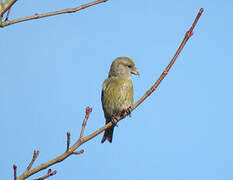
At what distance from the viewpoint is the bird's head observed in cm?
774

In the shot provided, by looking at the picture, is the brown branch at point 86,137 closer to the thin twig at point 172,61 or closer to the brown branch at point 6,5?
the thin twig at point 172,61

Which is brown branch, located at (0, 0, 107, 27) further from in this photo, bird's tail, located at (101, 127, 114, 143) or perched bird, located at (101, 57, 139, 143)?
bird's tail, located at (101, 127, 114, 143)

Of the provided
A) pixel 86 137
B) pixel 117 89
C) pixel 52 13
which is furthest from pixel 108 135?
pixel 52 13

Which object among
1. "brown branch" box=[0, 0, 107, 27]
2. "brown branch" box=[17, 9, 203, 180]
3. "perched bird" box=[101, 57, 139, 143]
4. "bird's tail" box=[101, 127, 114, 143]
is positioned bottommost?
"brown branch" box=[17, 9, 203, 180]

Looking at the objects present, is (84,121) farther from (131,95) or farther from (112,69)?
(112,69)

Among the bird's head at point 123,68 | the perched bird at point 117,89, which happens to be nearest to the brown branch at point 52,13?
Answer: the perched bird at point 117,89

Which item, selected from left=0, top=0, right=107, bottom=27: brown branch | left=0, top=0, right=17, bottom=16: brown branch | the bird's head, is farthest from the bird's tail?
left=0, top=0, right=17, bottom=16: brown branch

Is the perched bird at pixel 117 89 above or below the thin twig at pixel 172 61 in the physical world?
above

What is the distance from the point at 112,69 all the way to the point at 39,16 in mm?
5027

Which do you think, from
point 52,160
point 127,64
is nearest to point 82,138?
point 52,160

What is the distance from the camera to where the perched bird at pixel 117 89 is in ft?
23.9

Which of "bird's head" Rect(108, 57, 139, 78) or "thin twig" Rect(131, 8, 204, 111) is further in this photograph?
"bird's head" Rect(108, 57, 139, 78)

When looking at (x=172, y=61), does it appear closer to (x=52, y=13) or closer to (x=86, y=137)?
(x=86, y=137)

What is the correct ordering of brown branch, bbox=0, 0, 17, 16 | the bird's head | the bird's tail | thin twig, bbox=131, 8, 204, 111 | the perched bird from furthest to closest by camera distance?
the bird's head
the bird's tail
the perched bird
thin twig, bbox=131, 8, 204, 111
brown branch, bbox=0, 0, 17, 16
